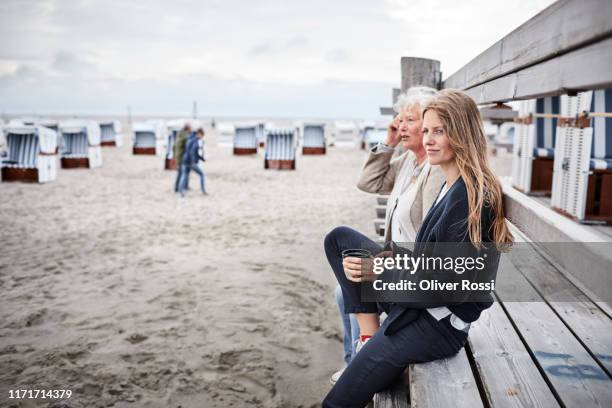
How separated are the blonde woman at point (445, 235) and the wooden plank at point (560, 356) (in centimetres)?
39

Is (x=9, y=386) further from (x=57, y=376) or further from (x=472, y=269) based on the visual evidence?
(x=472, y=269)

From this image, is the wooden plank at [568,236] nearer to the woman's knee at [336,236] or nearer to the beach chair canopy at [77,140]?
the woman's knee at [336,236]

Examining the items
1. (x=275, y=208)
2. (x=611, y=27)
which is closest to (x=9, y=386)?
(x=611, y=27)

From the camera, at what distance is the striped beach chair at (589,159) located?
560cm

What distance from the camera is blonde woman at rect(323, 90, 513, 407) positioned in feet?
5.77

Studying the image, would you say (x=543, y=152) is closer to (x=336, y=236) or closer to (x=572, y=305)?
(x=572, y=305)

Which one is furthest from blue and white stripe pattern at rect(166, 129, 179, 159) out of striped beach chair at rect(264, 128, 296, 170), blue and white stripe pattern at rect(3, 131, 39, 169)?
blue and white stripe pattern at rect(3, 131, 39, 169)

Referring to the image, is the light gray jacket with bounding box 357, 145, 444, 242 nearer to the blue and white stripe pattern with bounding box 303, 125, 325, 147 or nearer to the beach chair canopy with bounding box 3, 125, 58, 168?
the beach chair canopy with bounding box 3, 125, 58, 168

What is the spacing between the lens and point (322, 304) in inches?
173

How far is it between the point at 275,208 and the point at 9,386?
20.7 feet

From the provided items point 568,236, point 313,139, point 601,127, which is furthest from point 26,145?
point 568,236

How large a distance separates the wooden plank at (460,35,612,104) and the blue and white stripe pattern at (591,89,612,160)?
188 inches

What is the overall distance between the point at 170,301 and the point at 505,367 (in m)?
3.25

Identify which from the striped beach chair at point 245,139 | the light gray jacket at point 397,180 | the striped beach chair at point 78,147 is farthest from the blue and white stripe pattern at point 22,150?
the light gray jacket at point 397,180
